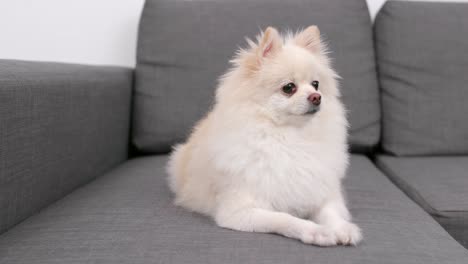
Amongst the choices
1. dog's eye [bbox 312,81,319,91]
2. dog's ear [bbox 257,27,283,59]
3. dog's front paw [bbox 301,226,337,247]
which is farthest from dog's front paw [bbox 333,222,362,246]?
dog's ear [bbox 257,27,283,59]

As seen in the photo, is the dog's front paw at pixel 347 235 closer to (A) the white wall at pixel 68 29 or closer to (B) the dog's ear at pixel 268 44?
(B) the dog's ear at pixel 268 44

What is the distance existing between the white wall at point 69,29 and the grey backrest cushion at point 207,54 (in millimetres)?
351

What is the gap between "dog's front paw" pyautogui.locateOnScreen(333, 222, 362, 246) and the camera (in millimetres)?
1065

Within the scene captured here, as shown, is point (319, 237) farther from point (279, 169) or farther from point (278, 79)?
point (278, 79)

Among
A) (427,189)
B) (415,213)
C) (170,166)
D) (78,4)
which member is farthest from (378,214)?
(78,4)

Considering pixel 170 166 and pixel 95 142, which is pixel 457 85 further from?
pixel 95 142

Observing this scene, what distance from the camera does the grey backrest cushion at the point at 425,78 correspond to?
2010 millimetres

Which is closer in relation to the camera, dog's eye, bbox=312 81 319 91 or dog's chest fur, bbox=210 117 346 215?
dog's chest fur, bbox=210 117 346 215

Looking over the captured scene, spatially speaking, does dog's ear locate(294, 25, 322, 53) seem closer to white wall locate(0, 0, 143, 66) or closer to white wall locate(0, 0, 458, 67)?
white wall locate(0, 0, 458, 67)

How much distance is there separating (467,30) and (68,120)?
183 centimetres

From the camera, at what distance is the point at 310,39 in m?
1.43

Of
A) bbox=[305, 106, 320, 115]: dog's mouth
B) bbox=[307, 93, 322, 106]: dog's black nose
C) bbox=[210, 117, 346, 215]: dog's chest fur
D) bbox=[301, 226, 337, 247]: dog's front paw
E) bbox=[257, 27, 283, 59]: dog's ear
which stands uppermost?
bbox=[257, 27, 283, 59]: dog's ear

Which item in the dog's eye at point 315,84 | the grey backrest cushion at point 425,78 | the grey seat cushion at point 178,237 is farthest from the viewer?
the grey backrest cushion at point 425,78

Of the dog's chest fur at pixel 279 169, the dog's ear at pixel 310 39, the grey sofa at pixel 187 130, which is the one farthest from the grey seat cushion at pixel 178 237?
the dog's ear at pixel 310 39
